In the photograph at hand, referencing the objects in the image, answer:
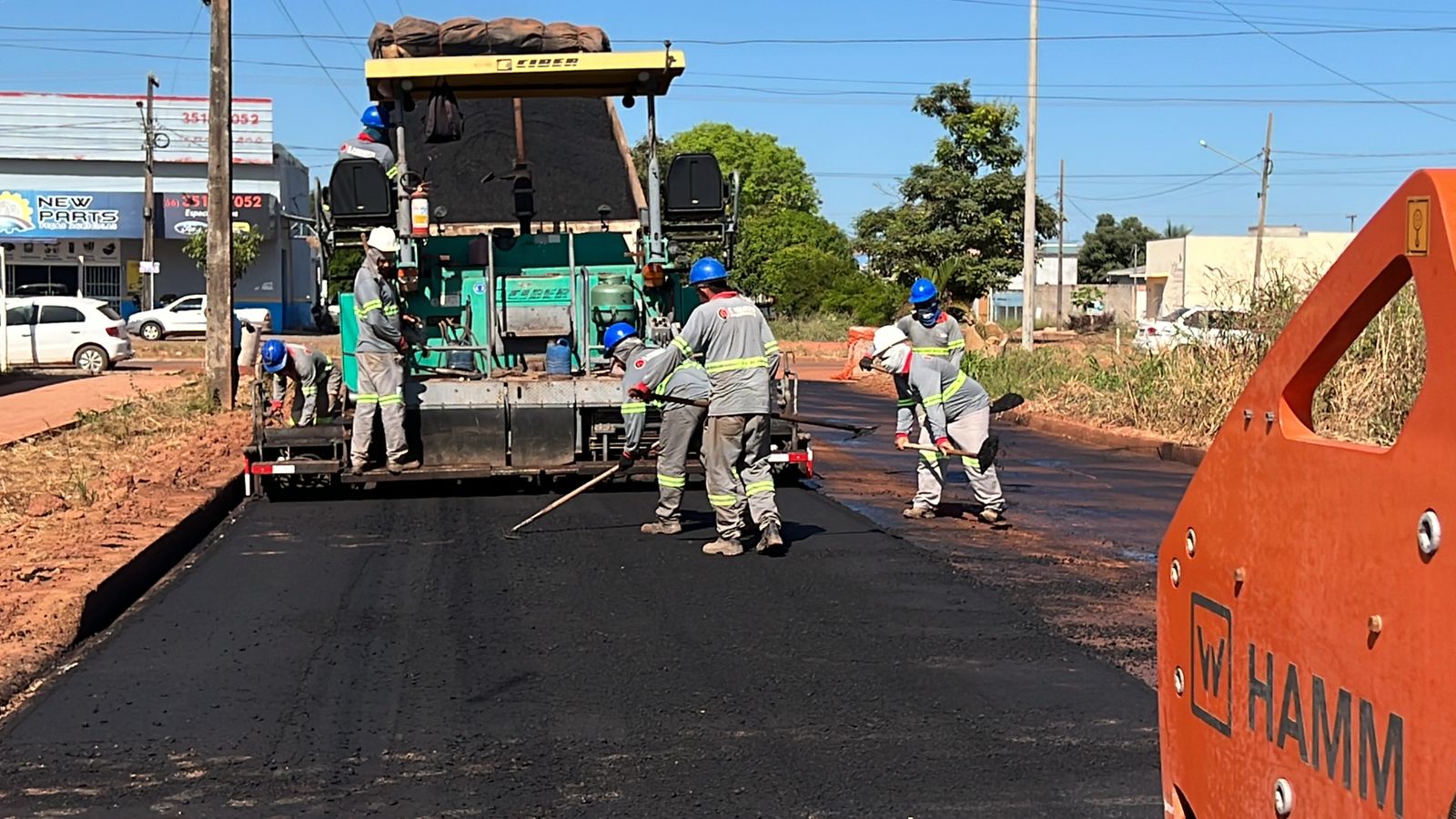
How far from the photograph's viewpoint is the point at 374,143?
12836mm

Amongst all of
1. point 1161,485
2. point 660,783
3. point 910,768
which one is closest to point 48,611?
point 660,783

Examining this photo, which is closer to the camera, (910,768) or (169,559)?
(910,768)

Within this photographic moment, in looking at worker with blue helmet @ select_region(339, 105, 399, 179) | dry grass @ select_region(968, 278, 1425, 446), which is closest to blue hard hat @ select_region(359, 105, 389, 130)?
worker with blue helmet @ select_region(339, 105, 399, 179)

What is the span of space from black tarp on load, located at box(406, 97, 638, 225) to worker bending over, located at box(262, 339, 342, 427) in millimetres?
1754

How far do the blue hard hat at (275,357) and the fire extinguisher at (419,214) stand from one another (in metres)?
1.73

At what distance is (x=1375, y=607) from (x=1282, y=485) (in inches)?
14.8

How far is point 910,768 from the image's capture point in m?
5.14

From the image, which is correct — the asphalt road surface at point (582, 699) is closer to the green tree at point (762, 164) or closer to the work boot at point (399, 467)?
the work boot at point (399, 467)

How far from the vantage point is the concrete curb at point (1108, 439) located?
50.5ft

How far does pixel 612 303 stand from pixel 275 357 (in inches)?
111

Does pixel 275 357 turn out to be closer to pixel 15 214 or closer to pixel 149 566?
pixel 149 566

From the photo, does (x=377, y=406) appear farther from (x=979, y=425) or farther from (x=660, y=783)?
(x=660, y=783)

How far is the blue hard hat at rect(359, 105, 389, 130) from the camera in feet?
41.2

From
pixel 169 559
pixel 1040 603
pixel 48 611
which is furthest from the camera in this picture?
pixel 169 559
